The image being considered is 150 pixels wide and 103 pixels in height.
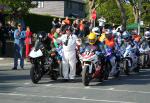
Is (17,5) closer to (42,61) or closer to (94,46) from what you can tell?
(42,61)

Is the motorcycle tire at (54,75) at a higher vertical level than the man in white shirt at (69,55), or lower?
lower

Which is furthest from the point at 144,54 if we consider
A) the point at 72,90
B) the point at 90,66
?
the point at 72,90

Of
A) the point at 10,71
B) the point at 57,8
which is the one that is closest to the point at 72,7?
the point at 57,8

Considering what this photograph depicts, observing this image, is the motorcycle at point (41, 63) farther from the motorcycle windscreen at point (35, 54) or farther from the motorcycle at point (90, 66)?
the motorcycle at point (90, 66)

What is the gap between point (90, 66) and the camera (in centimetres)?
1647

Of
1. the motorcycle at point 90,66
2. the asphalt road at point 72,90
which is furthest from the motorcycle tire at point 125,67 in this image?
the motorcycle at point 90,66

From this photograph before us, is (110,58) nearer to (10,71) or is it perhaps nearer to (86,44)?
(86,44)

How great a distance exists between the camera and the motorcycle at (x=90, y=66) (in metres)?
16.2

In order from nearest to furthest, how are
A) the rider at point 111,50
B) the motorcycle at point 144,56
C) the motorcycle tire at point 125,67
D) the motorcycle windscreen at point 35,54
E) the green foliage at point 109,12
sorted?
the motorcycle windscreen at point 35,54, the rider at point 111,50, the motorcycle tire at point 125,67, the motorcycle at point 144,56, the green foliage at point 109,12

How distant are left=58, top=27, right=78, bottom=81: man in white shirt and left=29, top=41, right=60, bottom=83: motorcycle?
345 mm

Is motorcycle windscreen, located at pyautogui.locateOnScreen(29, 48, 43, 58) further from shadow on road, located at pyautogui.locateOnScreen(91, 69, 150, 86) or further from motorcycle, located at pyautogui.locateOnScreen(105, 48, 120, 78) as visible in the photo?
motorcycle, located at pyautogui.locateOnScreen(105, 48, 120, 78)

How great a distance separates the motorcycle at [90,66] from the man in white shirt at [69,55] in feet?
1.07

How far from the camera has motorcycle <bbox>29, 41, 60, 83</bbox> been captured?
54.7 ft

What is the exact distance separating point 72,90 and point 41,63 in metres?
1.94
